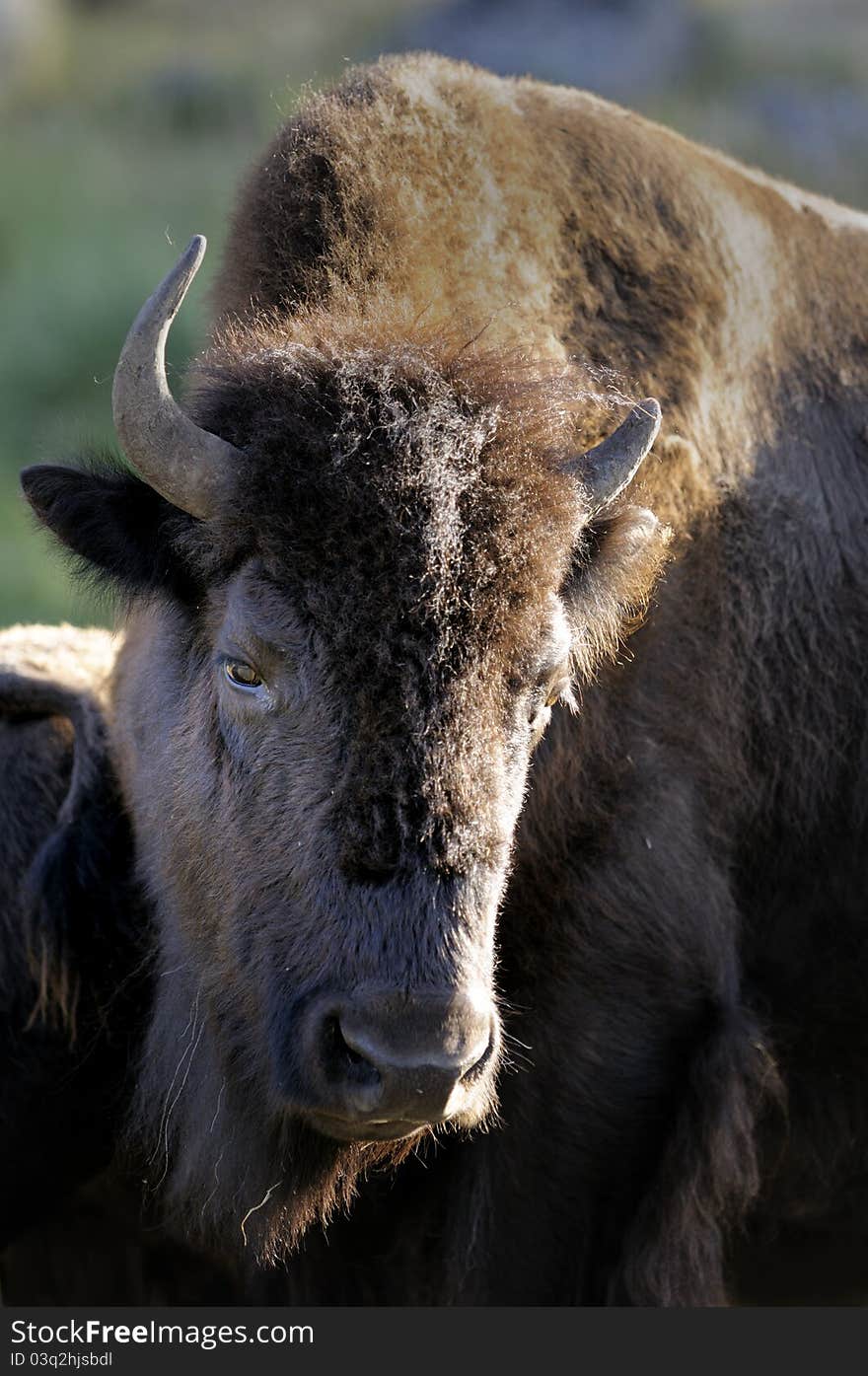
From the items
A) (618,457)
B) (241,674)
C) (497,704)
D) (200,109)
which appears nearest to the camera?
(497,704)

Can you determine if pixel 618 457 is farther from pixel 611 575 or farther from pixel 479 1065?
pixel 479 1065

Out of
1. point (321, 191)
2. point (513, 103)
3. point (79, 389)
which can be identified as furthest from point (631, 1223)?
point (79, 389)

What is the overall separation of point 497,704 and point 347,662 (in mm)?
333

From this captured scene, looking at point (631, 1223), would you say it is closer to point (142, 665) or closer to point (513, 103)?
point (142, 665)

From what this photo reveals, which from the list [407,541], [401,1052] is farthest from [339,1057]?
[407,541]

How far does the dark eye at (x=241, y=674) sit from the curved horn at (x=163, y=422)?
339 mm

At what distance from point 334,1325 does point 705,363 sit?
2787 millimetres

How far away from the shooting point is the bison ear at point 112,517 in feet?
12.4

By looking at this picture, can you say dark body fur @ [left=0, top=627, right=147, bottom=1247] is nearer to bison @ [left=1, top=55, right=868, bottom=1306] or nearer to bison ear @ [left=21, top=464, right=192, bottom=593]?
bison @ [left=1, top=55, right=868, bottom=1306]

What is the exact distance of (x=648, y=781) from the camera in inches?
166

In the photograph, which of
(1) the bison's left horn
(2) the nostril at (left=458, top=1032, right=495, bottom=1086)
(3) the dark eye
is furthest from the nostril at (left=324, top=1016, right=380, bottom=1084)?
(1) the bison's left horn

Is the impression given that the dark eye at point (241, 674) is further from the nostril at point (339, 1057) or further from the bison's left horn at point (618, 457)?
the bison's left horn at point (618, 457)

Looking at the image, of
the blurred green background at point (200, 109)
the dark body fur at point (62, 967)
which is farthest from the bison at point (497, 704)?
the blurred green background at point (200, 109)

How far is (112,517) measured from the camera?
378 centimetres
